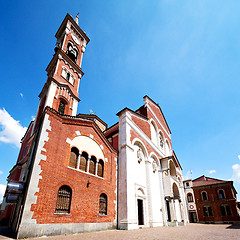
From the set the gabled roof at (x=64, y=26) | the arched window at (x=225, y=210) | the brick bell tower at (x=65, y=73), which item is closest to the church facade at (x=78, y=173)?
the brick bell tower at (x=65, y=73)

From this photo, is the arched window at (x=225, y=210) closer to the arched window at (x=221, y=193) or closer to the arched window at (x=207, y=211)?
the arched window at (x=221, y=193)

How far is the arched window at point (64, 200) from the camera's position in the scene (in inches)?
347

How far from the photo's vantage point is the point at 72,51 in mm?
21688

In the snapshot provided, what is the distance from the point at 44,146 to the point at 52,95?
7.97 meters

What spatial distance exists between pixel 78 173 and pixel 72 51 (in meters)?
17.8

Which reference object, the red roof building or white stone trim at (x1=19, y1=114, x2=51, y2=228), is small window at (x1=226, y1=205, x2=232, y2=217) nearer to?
the red roof building

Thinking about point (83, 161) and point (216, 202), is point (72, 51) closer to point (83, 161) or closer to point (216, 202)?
point (83, 161)

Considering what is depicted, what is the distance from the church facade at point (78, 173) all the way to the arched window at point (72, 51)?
0.13 m

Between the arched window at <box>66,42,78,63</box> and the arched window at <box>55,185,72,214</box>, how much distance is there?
1795 centimetres

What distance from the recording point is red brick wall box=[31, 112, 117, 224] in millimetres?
8180

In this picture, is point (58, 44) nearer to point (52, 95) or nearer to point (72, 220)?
point (52, 95)

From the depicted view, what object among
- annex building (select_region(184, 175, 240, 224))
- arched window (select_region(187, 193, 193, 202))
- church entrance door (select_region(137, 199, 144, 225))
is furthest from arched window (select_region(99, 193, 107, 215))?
arched window (select_region(187, 193, 193, 202))

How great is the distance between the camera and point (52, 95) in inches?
614

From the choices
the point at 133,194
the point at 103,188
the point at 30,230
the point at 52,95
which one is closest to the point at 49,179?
Answer: the point at 30,230
